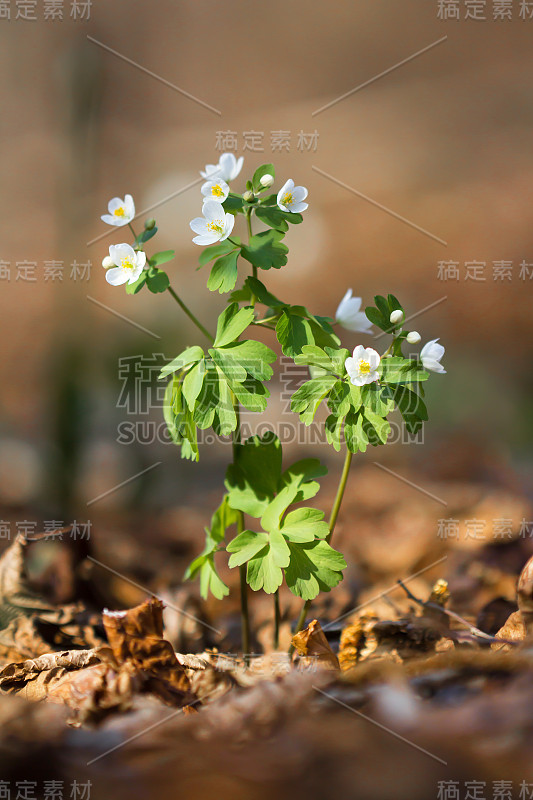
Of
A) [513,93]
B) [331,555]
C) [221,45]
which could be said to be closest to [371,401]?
[331,555]

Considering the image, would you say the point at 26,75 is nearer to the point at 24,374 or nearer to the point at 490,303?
the point at 24,374

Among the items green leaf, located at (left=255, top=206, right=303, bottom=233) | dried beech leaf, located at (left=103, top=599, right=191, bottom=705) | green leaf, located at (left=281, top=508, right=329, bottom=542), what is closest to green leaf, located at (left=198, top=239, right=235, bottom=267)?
green leaf, located at (left=255, top=206, right=303, bottom=233)

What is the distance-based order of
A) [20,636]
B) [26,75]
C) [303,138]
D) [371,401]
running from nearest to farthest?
[371,401] < [20,636] < [303,138] < [26,75]

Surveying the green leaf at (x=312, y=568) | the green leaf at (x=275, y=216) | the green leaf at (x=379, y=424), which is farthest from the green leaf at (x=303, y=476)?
the green leaf at (x=275, y=216)

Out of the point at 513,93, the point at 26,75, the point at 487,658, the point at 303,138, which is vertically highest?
the point at 513,93

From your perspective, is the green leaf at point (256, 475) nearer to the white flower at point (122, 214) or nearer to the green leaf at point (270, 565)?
the green leaf at point (270, 565)

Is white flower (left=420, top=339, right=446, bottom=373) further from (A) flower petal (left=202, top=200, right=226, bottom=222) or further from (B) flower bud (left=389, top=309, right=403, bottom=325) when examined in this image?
(A) flower petal (left=202, top=200, right=226, bottom=222)

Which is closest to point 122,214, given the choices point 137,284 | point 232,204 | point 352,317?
point 137,284
